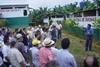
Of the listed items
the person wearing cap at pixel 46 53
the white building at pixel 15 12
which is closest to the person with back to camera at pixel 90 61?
the person wearing cap at pixel 46 53

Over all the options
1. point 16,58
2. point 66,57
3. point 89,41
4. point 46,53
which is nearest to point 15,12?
point 89,41

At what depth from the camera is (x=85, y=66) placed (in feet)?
26.4

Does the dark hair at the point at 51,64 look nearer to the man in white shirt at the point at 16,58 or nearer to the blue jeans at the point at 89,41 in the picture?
the man in white shirt at the point at 16,58

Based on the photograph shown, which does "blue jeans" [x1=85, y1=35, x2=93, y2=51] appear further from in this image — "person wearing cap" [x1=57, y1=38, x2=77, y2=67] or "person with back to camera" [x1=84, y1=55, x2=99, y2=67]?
"person with back to camera" [x1=84, y1=55, x2=99, y2=67]

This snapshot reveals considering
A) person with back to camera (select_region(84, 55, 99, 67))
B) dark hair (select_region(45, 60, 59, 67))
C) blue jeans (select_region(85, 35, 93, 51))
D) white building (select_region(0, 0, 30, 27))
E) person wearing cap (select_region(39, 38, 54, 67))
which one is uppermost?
person with back to camera (select_region(84, 55, 99, 67))

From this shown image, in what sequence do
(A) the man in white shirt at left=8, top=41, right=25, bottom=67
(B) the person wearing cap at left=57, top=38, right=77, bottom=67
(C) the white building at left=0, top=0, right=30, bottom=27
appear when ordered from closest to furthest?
1. (B) the person wearing cap at left=57, top=38, right=77, bottom=67
2. (A) the man in white shirt at left=8, top=41, right=25, bottom=67
3. (C) the white building at left=0, top=0, right=30, bottom=27

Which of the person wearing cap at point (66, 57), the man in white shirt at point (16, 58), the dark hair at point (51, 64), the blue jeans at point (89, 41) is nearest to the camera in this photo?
the person wearing cap at point (66, 57)

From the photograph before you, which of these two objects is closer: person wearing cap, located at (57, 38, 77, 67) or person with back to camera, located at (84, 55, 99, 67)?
person with back to camera, located at (84, 55, 99, 67)

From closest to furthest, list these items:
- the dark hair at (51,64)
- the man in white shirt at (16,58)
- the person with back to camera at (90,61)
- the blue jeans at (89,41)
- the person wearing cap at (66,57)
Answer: the person with back to camera at (90,61) → the person wearing cap at (66,57) → the dark hair at (51,64) → the man in white shirt at (16,58) → the blue jeans at (89,41)

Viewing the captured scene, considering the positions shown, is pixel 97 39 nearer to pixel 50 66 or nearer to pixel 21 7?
pixel 50 66

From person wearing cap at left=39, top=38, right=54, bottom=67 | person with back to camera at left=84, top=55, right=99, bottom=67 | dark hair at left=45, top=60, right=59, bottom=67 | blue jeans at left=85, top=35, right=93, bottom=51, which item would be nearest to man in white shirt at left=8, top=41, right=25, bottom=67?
person wearing cap at left=39, top=38, right=54, bottom=67

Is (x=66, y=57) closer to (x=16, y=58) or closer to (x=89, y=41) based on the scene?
(x=16, y=58)

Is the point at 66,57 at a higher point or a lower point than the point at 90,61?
lower

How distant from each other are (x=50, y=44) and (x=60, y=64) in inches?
47.6
